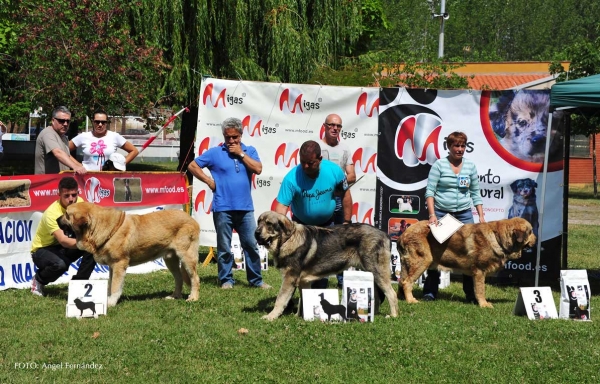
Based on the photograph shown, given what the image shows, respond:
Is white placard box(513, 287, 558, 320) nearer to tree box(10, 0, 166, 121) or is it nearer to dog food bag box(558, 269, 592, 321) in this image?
dog food bag box(558, 269, 592, 321)

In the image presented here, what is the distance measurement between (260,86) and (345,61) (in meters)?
10.2

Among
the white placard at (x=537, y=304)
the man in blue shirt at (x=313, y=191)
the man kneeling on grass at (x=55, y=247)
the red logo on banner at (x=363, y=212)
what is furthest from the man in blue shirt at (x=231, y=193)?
the white placard at (x=537, y=304)

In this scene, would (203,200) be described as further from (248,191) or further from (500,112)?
(500,112)

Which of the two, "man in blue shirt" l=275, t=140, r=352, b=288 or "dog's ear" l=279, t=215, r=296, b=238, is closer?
"dog's ear" l=279, t=215, r=296, b=238

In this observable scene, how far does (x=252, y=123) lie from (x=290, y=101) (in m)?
0.69

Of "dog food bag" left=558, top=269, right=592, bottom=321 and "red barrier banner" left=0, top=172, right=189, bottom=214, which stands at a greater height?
"red barrier banner" left=0, top=172, right=189, bottom=214

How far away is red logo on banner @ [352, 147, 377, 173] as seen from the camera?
1055cm

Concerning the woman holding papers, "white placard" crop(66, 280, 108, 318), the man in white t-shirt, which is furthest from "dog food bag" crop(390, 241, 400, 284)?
"white placard" crop(66, 280, 108, 318)

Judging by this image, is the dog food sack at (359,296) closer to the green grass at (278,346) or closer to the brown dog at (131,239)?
the green grass at (278,346)

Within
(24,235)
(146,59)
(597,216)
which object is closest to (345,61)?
(146,59)

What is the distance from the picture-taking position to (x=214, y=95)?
11.0 m

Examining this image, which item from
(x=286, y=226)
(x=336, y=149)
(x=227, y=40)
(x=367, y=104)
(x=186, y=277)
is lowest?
(x=186, y=277)

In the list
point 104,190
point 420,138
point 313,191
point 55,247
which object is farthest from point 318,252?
point 104,190

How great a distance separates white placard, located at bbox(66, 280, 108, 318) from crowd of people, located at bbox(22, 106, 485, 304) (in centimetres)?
87
